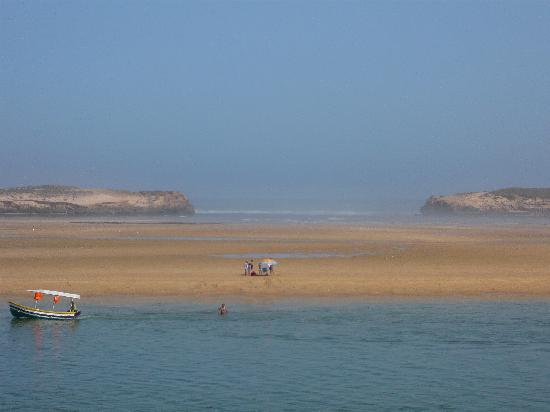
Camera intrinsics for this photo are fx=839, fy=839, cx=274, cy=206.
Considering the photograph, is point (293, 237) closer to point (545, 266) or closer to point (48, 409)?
point (545, 266)

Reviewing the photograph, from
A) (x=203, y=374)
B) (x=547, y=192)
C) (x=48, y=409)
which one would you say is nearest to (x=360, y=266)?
(x=203, y=374)

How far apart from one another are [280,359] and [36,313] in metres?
8.78

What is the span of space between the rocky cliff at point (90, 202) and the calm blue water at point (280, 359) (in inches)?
4245

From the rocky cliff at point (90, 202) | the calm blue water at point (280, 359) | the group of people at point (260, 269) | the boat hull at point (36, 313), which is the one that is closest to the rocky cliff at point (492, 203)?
the rocky cliff at point (90, 202)

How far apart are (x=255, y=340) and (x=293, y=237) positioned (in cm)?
3966

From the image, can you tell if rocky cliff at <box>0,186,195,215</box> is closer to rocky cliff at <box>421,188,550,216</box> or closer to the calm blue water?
rocky cliff at <box>421,188,550,216</box>

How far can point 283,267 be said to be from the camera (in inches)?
1522

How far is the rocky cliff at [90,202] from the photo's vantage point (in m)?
131

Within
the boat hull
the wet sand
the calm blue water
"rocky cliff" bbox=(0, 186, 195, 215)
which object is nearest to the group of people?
the wet sand

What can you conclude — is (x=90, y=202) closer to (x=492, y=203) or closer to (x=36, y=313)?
(x=492, y=203)

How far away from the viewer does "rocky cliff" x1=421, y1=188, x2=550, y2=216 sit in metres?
156

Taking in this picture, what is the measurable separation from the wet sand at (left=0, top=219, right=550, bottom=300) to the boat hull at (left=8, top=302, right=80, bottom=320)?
16.0 ft

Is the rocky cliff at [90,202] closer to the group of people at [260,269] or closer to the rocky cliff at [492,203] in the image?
the rocky cliff at [492,203]

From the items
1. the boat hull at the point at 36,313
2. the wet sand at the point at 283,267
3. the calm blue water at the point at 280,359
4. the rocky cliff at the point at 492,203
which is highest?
the rocky cliff at the point at 492,203
